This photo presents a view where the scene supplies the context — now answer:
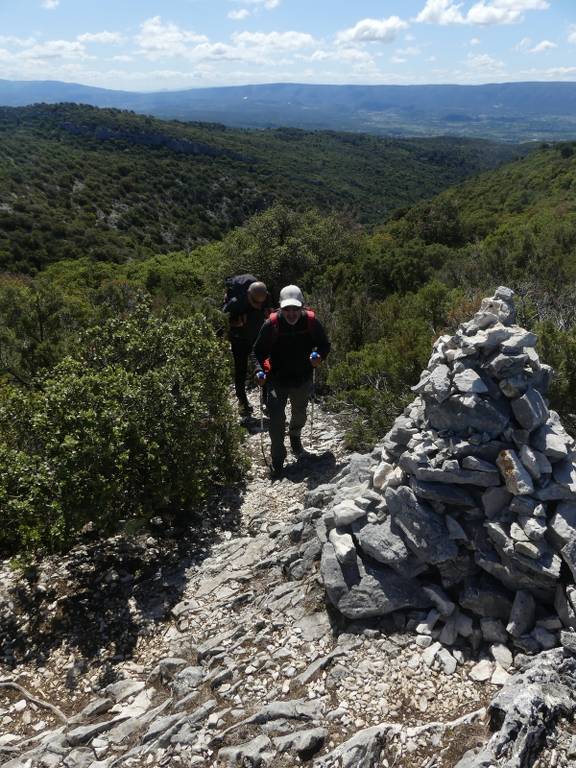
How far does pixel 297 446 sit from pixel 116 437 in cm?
336

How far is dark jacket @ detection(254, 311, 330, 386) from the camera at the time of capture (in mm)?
7156

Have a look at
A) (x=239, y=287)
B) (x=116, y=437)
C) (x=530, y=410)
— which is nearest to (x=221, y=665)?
(x=116, y=437)

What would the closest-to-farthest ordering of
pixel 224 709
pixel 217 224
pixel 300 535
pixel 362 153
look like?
pixel 224 709 < pixel 300 535 < pixel 217 224 < pixel 362 153

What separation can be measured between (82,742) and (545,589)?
12.8ft

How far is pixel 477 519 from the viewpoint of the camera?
188 inches

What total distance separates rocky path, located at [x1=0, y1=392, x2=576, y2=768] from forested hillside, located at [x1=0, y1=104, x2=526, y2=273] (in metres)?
26.9

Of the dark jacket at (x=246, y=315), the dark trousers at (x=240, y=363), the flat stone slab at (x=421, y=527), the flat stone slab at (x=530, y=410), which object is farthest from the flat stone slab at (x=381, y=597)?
the dark trousers at (x=240, y=363)

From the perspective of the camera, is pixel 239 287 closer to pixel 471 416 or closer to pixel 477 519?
pixel 471 416

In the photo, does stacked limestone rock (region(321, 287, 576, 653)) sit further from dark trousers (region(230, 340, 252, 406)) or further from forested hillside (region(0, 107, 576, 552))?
dark trousers (region(230, 340, 252, 406))

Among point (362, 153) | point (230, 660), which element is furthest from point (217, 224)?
point (362, 153)

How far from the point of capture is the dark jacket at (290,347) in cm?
716

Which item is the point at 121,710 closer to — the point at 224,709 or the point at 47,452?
the point at 224,709

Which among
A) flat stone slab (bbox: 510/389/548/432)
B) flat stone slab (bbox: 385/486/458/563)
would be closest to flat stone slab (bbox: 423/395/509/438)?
flat stone slab (bbox: 510/389/548/432)

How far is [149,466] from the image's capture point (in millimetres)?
6195
